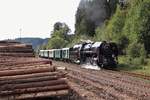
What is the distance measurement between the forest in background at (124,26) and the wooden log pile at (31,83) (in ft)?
66.2

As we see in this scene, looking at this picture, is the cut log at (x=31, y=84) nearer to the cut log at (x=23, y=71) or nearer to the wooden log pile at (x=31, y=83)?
the wooden log pile at (x=31, y=83)

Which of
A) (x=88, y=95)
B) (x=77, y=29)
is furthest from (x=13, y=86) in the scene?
(x=77, y=29)

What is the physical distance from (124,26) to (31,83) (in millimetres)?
45334

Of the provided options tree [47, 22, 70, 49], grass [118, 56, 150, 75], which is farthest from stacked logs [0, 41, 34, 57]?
tree [47, 22, 70, 49]

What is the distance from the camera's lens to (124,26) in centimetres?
5697

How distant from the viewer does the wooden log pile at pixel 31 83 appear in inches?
482

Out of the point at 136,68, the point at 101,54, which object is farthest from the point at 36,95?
the point at 101,54

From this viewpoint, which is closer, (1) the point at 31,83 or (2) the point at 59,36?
(1) the point at 31,83

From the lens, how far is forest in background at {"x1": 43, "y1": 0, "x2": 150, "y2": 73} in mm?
43062

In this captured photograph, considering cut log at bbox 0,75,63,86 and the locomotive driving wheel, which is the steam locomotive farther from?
cut log at bbox 0,75,63,86

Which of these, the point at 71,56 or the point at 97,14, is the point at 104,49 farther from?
the point at 97,14

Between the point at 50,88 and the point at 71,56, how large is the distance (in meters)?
40.2

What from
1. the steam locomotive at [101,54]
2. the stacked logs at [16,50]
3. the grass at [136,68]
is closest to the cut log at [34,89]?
the stacked logs at [16,50]

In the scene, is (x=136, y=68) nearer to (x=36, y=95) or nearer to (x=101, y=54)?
(x=101, y=54)
